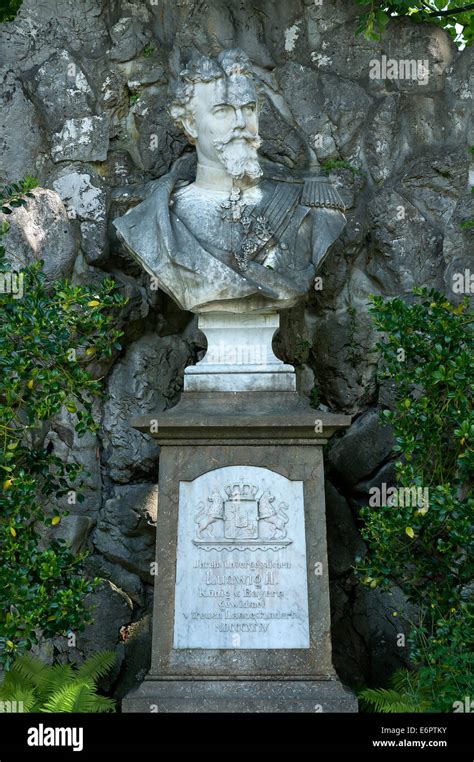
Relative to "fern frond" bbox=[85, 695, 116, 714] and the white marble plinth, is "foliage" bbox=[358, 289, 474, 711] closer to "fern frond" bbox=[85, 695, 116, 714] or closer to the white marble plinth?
the white marble plinth

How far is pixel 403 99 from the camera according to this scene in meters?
7.46

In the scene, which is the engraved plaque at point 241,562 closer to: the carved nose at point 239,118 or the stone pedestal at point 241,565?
the stone pedestal at point 241,565

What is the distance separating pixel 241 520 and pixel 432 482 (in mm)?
1162

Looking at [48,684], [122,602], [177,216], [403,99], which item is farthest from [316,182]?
[48,684]

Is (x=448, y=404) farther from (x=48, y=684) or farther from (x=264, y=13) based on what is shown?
(x=264, y=13)

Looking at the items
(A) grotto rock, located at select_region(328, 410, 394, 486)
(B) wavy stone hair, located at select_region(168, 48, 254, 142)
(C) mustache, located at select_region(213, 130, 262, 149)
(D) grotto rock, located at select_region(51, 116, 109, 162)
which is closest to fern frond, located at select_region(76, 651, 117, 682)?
(A) grotto rock, located at select_region(328, 410, 394, 486)

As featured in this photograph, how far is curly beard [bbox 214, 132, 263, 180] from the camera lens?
6.02 m

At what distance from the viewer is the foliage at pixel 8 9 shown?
24.7 feet

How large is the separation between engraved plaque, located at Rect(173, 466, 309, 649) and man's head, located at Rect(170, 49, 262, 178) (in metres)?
1.84

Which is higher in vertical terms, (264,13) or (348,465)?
(264,13)

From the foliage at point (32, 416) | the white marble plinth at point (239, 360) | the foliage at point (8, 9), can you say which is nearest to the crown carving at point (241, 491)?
the white marble plinth at point (239, 360)

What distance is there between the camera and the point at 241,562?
540 centimetres

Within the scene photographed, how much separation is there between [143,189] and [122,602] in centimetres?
273

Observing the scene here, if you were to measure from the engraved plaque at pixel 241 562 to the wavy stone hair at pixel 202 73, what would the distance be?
2.18 m
